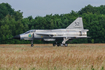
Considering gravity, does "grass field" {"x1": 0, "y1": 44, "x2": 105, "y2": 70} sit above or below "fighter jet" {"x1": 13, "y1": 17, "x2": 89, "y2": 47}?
below

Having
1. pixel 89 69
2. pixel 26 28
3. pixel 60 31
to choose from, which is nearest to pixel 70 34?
pixel 60 31

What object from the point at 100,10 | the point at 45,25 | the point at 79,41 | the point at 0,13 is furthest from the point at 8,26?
the point at 100,10

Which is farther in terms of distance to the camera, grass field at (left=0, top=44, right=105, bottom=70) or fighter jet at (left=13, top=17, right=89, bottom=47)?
fighter jet at (left=13, top=17, right=89, bottom=47)

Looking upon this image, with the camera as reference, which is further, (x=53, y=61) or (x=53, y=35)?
(x=53, y=35)

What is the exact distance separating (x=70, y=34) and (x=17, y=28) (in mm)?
35516

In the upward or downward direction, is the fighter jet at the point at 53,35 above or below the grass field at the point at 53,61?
above

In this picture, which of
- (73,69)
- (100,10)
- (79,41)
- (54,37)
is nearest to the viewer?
(73,69)

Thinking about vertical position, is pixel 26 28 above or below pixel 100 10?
below

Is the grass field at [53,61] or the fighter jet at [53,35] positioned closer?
the grass field at [53,61]

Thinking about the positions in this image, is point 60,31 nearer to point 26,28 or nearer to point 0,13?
point 26,28

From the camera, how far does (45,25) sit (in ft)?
218

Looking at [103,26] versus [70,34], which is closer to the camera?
[70,34]

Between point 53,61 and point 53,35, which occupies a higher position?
point 53,35

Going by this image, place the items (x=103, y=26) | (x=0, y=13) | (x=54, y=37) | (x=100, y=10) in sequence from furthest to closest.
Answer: (x=100, y=10) → (x=0, y=13) → (x=103, y=26) → (x=54, y=37)
